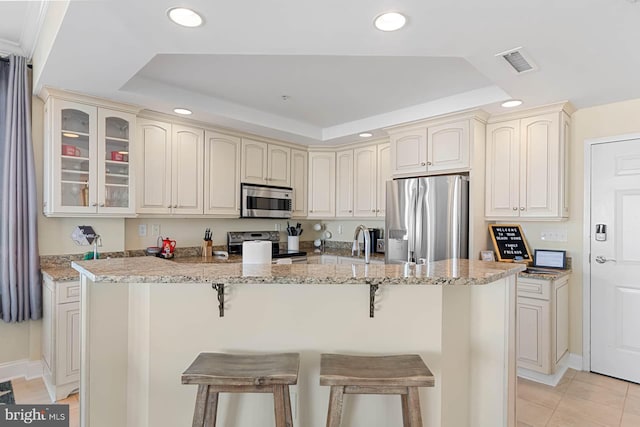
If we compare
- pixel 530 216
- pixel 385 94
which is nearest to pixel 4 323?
pixel 385 94

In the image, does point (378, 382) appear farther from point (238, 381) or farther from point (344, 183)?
point (344, 183)

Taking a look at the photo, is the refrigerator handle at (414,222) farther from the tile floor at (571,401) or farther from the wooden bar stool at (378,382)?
the wooden bar stool at (378,382)

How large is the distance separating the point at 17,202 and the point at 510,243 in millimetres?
4386

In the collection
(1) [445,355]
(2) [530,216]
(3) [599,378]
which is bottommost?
(3) [599,378]

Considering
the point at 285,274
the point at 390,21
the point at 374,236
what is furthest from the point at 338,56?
the point at 374,236

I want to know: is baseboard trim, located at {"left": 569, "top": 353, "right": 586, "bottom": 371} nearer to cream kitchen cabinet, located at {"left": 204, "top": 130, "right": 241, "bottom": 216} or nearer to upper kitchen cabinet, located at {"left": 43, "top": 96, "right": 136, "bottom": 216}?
cream kitchen cabinet, located at {"left": 204, "top": 130, "right": 241, "bottom": 216}

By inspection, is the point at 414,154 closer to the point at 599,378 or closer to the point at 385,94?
the point at 385,94

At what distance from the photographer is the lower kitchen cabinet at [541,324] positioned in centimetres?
293

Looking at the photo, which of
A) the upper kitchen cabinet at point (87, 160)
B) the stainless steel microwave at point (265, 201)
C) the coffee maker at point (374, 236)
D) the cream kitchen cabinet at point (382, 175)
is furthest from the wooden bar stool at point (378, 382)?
the coffee maker at point (374, 236)

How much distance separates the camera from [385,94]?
130 inches

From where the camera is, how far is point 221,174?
3900 mm

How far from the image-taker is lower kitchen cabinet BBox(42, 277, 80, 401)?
8.53ft

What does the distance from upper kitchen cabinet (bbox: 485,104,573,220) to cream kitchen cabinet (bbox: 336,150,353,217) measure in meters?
1.73

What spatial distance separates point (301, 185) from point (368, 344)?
10.6ft
